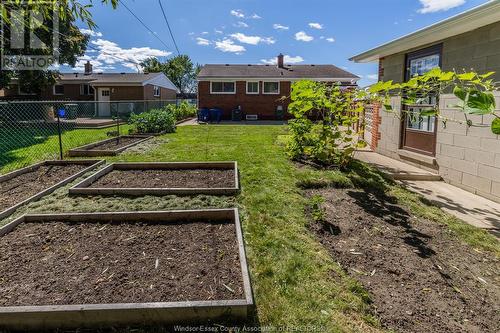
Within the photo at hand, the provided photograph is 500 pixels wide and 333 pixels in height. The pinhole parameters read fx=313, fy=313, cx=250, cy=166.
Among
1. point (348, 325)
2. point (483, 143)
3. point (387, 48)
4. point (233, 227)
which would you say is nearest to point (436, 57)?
point (387, 48)

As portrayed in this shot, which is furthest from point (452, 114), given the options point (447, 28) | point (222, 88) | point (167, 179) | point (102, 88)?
point (102, 88)

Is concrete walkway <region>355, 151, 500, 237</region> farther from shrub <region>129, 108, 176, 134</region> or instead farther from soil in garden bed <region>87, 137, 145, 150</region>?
shrub <region>129, 108, 176, 134</region>

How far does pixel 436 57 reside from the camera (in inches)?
263

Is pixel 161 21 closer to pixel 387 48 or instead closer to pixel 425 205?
pixel 387 48

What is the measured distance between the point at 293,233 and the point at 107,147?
737 centimetres

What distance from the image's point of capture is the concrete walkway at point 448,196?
4.25m

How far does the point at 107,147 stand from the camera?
9.15 metres

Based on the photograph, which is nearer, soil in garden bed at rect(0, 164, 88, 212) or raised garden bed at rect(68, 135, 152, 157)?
soil in garden bed at rect(0, 164, 88, 212)

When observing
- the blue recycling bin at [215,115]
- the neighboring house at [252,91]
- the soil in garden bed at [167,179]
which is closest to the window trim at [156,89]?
the neighboring house at [252,91]

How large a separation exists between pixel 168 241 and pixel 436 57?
21.8 feet

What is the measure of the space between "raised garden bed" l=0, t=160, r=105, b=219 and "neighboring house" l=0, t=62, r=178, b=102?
70.4 ft

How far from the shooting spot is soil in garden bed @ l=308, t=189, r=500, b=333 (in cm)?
230

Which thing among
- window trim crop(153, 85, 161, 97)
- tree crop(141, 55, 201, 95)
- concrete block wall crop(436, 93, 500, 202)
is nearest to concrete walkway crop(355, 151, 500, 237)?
concrete block wall crop(436, 93, 500, 202)

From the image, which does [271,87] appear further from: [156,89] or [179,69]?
[179,69]
